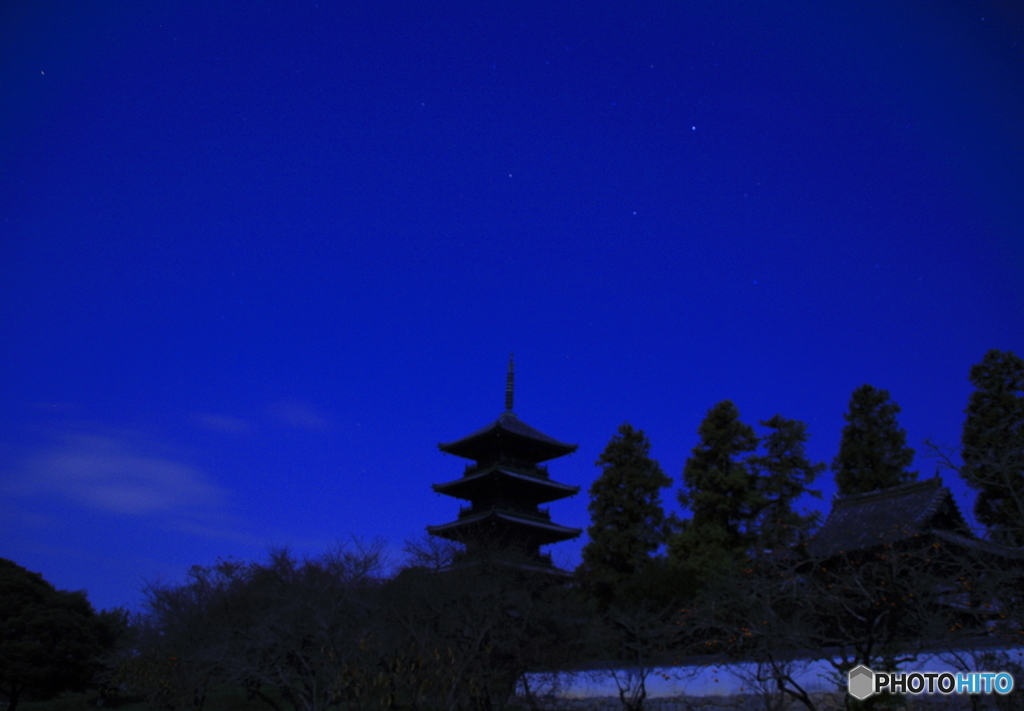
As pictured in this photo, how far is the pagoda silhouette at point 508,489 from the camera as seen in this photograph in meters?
31.4

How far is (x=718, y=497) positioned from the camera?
28.1 meters

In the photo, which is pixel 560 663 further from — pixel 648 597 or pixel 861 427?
pixel 861 427

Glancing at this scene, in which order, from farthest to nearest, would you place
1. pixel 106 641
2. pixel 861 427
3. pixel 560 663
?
pixel 861 427 < pixel 106 641 < pixel 560 663

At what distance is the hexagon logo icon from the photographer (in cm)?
1062

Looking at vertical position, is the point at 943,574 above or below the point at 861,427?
below

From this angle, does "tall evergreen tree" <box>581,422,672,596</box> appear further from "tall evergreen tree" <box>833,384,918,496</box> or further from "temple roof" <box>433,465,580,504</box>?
"tall evergreen tree" <box>833,384,918,496</box>

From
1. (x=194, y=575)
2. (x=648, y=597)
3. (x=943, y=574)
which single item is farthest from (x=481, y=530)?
(x=943, y=574)

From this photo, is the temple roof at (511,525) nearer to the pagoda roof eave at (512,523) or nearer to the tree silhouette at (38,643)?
the pagoda roof eave at (512,523)

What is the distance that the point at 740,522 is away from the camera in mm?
28078

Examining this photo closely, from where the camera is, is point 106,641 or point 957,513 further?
point 106,641

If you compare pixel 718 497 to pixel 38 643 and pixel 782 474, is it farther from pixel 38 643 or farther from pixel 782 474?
pixel 38 643

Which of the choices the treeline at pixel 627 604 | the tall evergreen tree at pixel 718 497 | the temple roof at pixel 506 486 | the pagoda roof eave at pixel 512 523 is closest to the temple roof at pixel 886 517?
the treeline at pixel 627 604

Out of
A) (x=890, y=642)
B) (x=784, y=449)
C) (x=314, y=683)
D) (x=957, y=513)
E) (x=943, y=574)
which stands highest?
(x=784, y=449)

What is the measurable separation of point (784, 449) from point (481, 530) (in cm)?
1320
